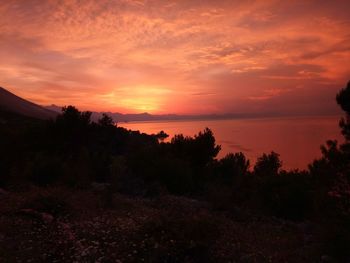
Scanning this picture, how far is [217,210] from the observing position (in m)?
13.6

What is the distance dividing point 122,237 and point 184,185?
1355cm

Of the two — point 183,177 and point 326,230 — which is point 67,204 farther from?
point 183,177

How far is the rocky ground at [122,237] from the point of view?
686 centimetres

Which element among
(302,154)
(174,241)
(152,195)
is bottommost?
(302,154)

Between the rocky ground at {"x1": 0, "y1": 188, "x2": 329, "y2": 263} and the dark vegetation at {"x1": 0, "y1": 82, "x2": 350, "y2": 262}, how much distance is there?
0.14ft

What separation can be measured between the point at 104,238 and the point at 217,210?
6870mm

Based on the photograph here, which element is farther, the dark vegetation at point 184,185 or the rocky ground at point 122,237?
the dark vegetation at point 184,185

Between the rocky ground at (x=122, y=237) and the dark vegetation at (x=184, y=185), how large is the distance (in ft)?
0.14

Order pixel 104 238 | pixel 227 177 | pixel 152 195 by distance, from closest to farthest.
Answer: pixel 104 238 < pixel 152 195 < pixel 227 177

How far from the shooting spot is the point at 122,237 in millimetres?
7953

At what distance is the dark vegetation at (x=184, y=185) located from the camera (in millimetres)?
7566

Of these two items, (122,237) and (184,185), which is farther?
(184,185)

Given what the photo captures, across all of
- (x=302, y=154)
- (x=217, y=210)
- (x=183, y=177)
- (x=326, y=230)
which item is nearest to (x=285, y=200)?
(x=217, y=210)

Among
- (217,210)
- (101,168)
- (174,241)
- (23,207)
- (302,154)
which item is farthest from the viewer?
(302,154)
